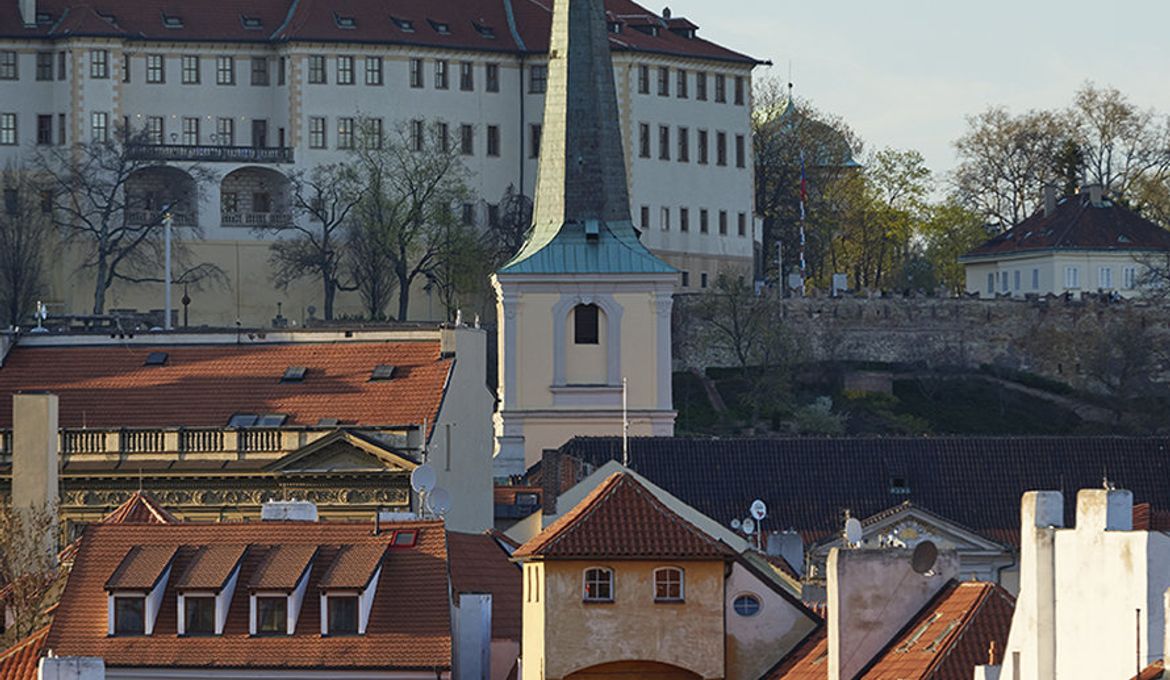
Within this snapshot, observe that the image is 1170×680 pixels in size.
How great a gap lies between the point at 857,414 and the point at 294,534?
8934cm

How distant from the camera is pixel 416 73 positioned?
6117 inches

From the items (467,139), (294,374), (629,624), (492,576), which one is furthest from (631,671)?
(467,139)

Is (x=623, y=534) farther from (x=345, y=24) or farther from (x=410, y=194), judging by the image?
(x=345, y=24)

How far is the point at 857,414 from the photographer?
473 ft

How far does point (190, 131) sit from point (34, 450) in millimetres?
78907

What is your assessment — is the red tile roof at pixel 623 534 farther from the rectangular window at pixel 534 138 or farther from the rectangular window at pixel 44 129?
the rectangular window at pixel 534 138

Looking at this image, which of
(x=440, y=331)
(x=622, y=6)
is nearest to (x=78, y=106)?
(x=622, y=6)

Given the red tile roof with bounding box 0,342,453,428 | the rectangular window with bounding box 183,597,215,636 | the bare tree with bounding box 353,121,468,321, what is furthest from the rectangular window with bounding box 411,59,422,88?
the rectangular window with bounding box 183,597,215,636

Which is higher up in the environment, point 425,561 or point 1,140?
point 1,140

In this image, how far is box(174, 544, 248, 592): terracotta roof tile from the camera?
5344 cm

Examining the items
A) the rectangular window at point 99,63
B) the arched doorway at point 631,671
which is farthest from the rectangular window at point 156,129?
the arched doorway at point 631,671

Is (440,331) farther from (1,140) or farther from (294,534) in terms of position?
(1,140)

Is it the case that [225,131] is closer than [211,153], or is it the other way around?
[211,153]

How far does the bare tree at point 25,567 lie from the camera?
2219 inches
